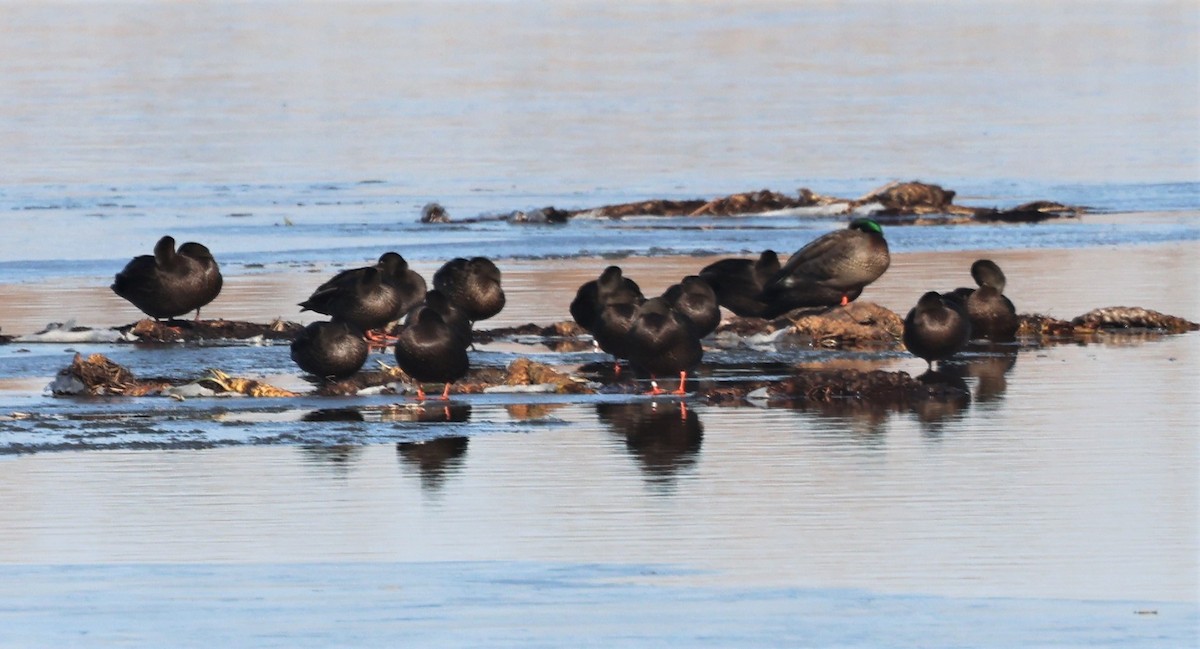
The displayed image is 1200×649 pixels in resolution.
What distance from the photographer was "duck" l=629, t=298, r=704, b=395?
14.9m

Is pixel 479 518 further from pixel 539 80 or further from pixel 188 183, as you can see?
pixel 539 80

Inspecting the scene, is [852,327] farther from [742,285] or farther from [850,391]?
[850,391]

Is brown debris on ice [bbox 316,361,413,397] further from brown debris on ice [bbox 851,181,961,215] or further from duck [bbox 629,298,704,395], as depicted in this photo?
brown debris on ice [bbox 851,181,961,215]

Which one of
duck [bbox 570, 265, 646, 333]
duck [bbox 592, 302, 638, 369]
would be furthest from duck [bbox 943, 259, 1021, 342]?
duck [bbox 592, 302, 638, 369]

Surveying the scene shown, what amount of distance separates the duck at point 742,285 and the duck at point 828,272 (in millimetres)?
90

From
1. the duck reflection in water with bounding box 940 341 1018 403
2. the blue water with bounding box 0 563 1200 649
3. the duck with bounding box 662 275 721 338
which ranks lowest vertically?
Answer: the blue water with bounding box 0 563 1200 649

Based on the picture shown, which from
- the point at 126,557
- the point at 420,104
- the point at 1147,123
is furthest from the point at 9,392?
the point at 420,104

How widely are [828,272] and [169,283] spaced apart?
16.8 feet

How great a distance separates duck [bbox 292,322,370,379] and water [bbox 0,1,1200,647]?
0.45 m

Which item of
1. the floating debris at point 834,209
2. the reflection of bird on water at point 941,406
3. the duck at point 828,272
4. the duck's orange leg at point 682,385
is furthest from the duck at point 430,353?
the floating debris at point 834,209

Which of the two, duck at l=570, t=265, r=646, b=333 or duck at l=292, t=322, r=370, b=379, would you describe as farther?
duck at l=570, t=265, r=646, b=333

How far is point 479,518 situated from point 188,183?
22.7 meters

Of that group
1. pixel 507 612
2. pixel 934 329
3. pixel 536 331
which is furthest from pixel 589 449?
pixel 536 331

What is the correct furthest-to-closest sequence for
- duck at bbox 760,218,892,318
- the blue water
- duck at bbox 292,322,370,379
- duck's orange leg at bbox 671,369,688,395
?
duck at bbox 760,218,892,318 → duck at bbox 292,322,370,379 → duck's orange leg at bbox 671,369,688,395 → the blue water
